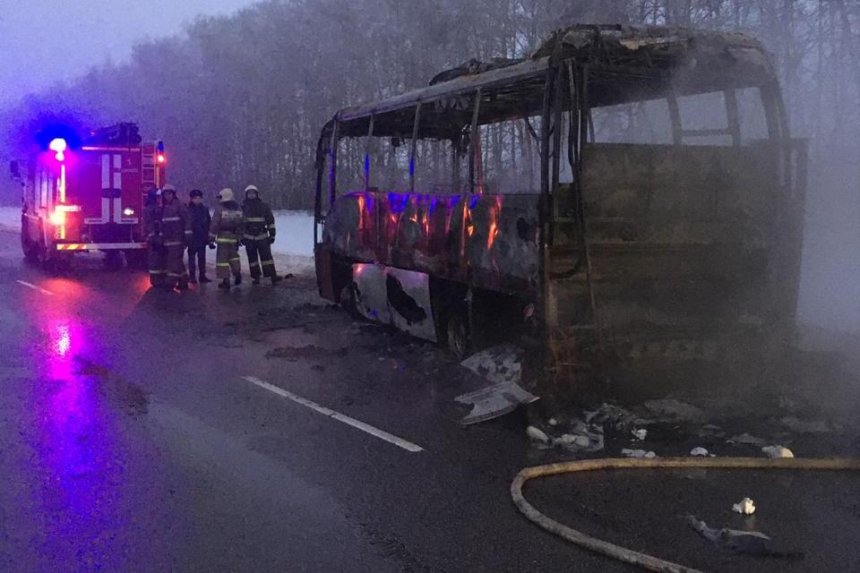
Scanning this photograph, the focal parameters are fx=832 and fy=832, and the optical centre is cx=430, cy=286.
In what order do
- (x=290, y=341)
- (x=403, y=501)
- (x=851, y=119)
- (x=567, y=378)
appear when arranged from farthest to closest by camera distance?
(x=851, y=119) → (x=290, y=341) → (x=567, y=378) → (x=403, y=501)

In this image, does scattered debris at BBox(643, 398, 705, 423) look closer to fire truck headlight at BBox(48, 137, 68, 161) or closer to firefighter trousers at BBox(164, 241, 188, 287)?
firefighter trousers at BBox(164, 241, 188, 287)

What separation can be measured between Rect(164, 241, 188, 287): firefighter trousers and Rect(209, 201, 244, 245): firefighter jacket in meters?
0.67

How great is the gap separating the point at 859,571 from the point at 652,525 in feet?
3.01

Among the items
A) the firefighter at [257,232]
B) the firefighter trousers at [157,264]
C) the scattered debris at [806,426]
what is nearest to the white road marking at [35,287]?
the firefighter trousers at [157,264]

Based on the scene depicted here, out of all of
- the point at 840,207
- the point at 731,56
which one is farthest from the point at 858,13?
the point at 731,56

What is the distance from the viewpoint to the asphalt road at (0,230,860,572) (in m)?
3.85

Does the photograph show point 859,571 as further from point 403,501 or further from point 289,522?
point 289,522

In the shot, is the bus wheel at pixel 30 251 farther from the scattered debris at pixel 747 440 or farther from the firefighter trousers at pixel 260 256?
the scattered debris at pixel 747 440

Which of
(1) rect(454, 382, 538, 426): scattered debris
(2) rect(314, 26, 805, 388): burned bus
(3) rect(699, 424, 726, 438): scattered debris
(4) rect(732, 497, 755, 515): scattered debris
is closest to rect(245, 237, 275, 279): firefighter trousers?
(2) rect(314, 26, 805, 388): burned bus

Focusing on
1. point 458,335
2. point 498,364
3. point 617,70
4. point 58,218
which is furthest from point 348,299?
point 58,218

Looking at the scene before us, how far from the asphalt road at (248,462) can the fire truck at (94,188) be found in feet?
25.7

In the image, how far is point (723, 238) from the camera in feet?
21.8

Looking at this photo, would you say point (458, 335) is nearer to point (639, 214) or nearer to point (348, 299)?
point (639, 214)

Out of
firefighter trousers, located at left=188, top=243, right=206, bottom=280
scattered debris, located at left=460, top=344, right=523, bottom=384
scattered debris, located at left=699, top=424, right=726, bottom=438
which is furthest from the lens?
firefighter trousers, located at left=188, top=243, right=206, bottom=280
